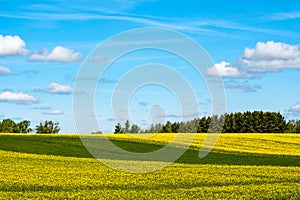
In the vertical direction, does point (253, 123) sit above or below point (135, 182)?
above

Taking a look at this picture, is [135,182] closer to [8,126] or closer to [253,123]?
[253,123]

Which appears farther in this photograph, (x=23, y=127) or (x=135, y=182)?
(x=23, y=127)

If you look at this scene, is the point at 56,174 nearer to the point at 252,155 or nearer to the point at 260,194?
the point at 260,194

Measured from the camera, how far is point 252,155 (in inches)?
2138

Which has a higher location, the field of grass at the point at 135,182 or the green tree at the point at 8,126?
the green tree at the point at 8,126

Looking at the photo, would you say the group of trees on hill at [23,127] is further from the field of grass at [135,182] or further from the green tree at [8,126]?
the field of grass at [135,182]

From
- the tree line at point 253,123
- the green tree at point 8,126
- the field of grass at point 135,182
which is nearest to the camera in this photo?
the field of grass at point 135,182

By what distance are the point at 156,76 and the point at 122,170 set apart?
6.13 meters

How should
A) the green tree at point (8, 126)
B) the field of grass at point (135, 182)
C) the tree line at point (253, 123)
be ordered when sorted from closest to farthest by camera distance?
the field of grass at point (135, 182) → the tree line at point (253, 123) → the green tree at point (8, 126)

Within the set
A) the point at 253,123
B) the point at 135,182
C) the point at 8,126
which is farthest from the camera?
the point at 8,126

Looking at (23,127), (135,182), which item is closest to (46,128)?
(23,127)

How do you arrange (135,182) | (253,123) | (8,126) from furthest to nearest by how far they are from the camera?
(8,126) < (253,123) < (135,182)

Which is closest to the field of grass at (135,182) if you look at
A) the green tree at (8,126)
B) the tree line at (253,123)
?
the tree line at (253,123)

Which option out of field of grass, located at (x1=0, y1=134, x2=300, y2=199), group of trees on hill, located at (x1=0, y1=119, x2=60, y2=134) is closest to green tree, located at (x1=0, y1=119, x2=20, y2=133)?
group of trees on hill, located at (x1=0, y1=119, x2=60, y2=134)
